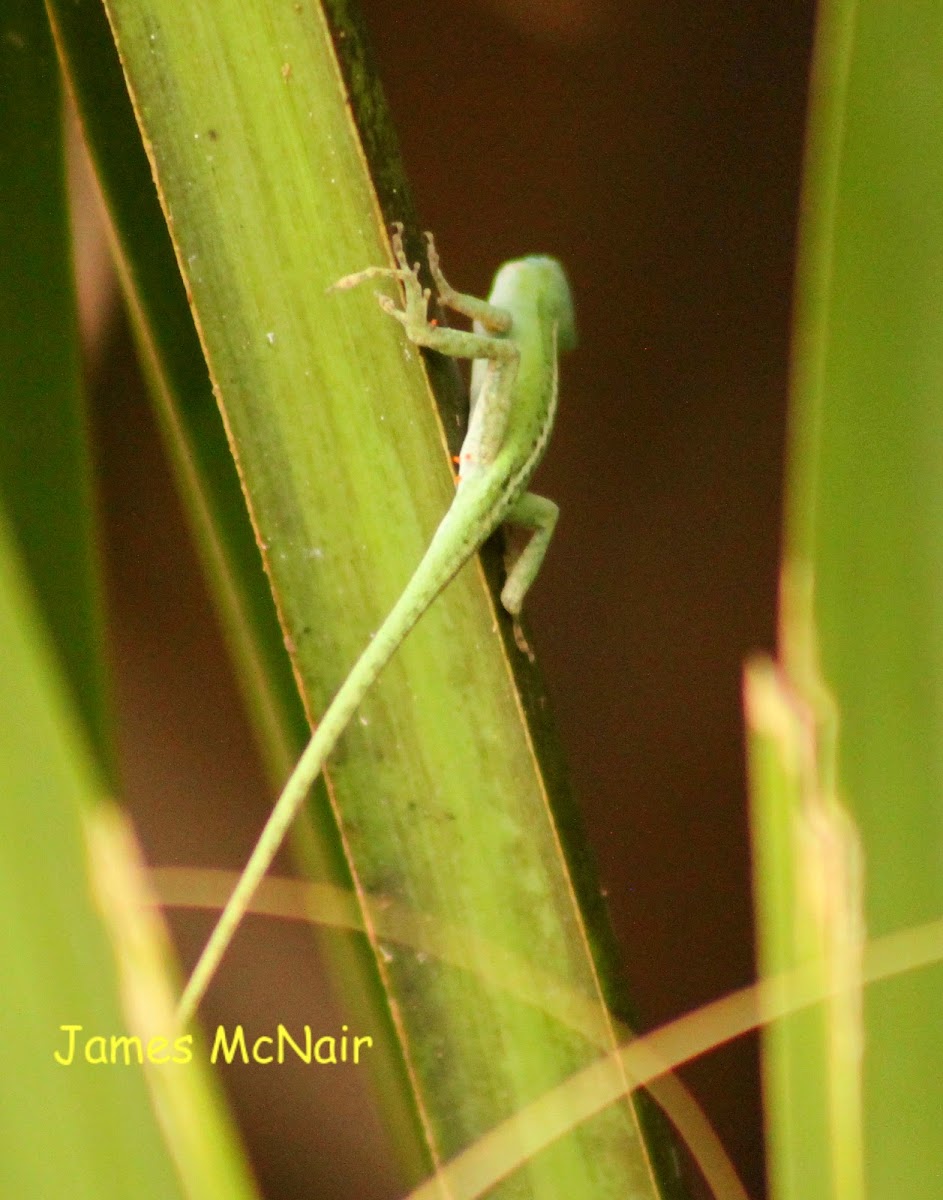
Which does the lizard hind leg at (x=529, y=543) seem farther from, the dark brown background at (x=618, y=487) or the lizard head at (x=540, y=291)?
the dark brown background at (x=618, y=487)

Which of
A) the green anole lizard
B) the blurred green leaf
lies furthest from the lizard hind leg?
the blurred green leaf

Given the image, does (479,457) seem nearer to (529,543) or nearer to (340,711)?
(529,543)

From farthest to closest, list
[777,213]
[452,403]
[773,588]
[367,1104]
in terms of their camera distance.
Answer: [773,588] < [777,213] < [367,1104] < [452,403]

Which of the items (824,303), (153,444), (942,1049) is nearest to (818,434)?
(824,303)

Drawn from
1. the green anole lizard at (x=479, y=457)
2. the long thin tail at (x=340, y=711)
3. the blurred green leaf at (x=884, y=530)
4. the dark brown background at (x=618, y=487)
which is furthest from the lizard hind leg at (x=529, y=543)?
the dark brown background at (x=618, y=487)

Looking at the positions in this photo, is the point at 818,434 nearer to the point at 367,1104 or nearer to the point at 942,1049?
the point at 942,1049

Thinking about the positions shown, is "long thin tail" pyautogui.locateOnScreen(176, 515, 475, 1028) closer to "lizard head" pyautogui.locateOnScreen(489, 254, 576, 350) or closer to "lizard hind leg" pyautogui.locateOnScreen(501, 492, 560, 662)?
"lizard hind leg" pyautogui.locateOnScreen(501, 492, 560, 662)
